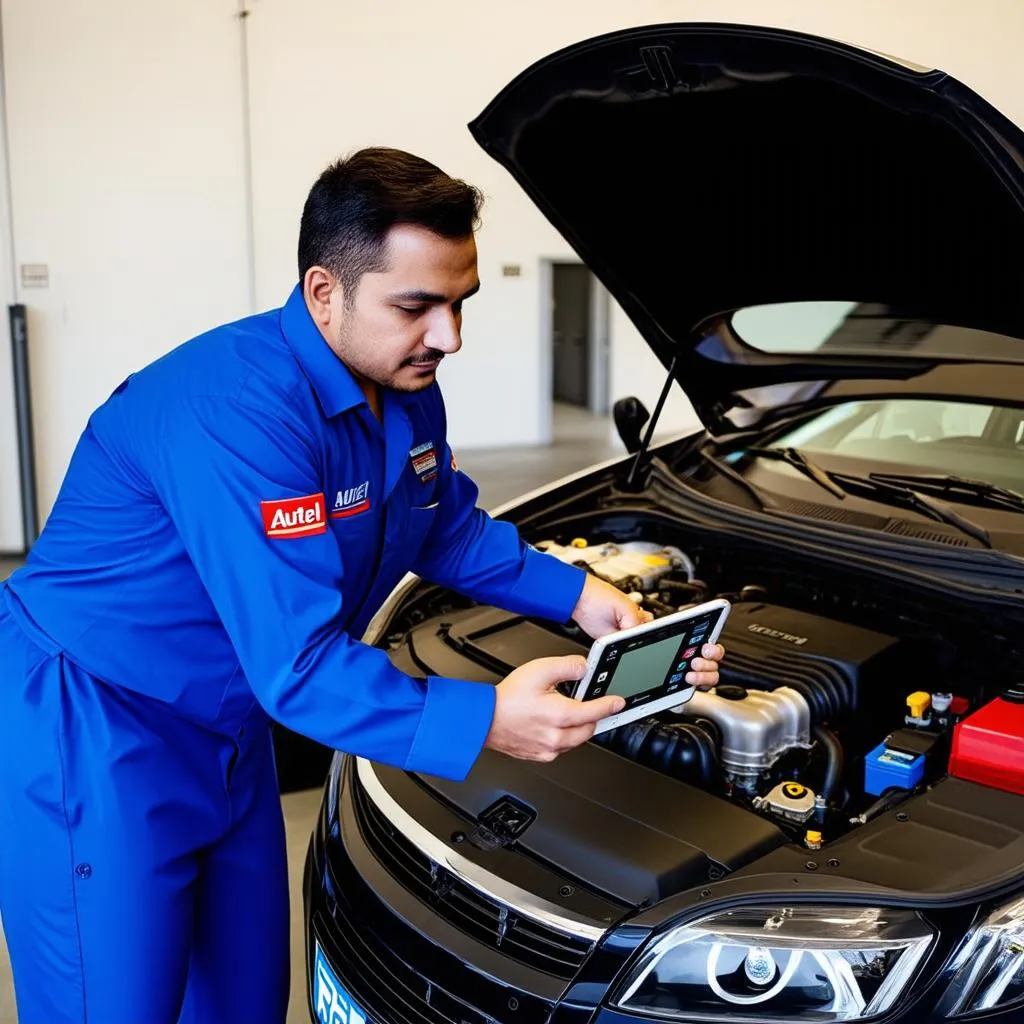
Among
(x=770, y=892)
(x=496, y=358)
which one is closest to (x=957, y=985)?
(x=770, y=892)

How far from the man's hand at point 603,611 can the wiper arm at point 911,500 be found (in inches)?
28.1

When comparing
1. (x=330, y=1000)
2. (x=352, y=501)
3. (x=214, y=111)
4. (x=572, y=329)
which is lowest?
(x=330, y=1000)

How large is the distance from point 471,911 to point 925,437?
5.28 ft

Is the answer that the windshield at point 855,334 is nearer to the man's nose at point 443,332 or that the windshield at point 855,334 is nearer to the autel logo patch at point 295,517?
the man's nose at point 443,332

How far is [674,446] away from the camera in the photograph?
2.69 metres

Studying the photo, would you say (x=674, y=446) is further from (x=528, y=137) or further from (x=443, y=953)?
(x=443, y=953)

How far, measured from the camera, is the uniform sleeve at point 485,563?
1.66 meters

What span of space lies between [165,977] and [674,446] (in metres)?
1.71

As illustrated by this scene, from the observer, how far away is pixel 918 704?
1.66 metres

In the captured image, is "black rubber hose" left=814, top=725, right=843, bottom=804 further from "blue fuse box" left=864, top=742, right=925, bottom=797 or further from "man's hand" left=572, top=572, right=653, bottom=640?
"man's hand" left=572, top=572, right=653, bottom=640

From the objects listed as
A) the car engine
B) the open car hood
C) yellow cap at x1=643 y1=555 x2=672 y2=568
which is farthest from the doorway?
the car engine

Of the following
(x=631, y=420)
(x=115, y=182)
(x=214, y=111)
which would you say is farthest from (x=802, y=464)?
(x=214, y=111)

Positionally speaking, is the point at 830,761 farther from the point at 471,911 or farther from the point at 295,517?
the point at 295,517

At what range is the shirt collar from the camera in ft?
4.33
